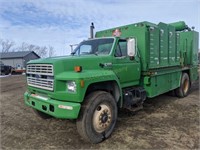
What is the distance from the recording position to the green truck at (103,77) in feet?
13.1

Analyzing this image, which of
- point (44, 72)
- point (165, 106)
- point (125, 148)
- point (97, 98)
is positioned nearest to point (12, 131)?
point (44, 72)

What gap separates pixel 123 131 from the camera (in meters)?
4.76

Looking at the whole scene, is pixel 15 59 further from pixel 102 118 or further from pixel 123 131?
pixel 102 118

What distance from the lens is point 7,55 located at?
50.2 metres

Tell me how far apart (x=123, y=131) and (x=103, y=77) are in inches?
56.0

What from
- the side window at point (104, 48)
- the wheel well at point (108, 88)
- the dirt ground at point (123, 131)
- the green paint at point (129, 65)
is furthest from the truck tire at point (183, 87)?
the side window at point (104, 48)

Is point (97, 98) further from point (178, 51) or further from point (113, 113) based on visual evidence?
point (178, 51)

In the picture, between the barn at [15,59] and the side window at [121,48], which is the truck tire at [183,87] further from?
the barn at [15,59]

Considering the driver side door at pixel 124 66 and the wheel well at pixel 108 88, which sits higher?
the driver side door at pixel 124 66

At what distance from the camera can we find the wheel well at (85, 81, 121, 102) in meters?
4.37

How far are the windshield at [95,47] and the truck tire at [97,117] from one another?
1.29 meters

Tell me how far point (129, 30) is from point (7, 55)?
164 ft

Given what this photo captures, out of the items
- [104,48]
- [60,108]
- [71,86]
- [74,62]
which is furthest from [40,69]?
[104,48]

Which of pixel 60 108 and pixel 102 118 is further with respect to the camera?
pixel 102 118
